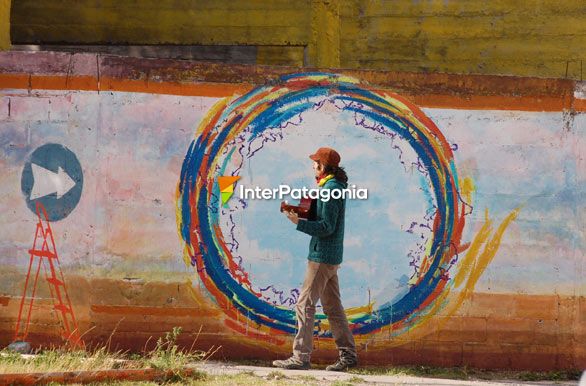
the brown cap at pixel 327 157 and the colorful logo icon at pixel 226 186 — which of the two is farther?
the colorful logo icon at pixel 226 186

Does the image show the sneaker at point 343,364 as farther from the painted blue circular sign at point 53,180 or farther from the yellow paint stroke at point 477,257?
the painted blue circular sign at point 53,180

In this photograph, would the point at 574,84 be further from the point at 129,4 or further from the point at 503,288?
the point at 129,4

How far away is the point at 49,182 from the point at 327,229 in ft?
7.21

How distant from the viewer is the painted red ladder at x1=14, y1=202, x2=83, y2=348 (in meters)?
6.56

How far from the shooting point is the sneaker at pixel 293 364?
6.19m

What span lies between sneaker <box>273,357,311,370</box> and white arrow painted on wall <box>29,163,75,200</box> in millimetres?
2103

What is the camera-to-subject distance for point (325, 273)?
20.6ft

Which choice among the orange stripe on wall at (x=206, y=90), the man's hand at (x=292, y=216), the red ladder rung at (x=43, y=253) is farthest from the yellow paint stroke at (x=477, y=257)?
the red ladder rung at (x=43, y=253)

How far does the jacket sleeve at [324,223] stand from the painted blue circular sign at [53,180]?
181cm

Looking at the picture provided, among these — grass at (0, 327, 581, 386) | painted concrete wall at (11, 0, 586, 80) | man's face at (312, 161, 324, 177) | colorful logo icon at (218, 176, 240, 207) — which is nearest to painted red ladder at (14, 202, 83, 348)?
grass at (0, 327, 581, 386)

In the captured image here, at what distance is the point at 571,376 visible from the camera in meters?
6.55

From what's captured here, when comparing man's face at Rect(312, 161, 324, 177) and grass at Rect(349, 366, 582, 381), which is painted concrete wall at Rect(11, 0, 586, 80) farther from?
grass at Rect(349, 366, 582, 381)

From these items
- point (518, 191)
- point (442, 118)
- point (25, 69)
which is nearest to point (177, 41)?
point (25, 69)

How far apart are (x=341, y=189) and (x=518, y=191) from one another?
4.72 feet
